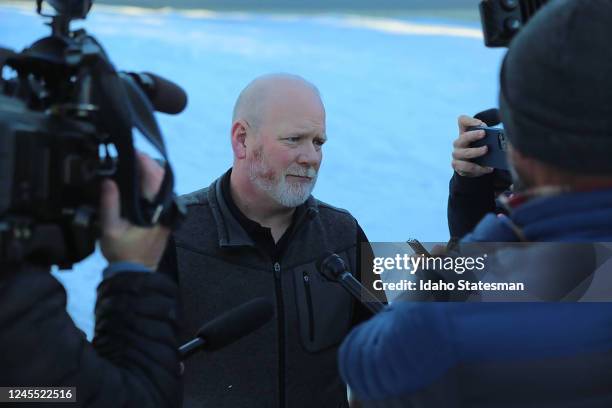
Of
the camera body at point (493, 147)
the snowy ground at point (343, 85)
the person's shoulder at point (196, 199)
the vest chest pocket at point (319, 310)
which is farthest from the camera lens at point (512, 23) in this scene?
the snowy ground at point (343, 85)

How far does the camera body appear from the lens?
54.5 inches

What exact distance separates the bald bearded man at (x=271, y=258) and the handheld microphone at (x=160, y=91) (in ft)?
1.91

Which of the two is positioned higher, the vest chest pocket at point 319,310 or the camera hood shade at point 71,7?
the camera hood shade at point 71,7

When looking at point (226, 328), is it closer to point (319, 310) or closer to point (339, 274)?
point (339, 274)

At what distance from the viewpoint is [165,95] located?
1009 millimetres

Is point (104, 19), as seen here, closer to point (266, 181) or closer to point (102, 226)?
point (266, 181)

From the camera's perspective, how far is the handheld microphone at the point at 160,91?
38.9 inches

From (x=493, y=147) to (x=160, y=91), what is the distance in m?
0.62

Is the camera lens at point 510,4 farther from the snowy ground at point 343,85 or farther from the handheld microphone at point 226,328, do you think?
the snowy ground at point 343,85

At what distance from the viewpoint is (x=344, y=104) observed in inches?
228

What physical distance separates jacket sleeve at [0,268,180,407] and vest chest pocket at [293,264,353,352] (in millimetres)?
642

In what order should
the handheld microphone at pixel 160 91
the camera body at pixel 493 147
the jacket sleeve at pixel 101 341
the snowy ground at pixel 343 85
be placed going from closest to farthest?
the jacket sleeve at pixel 101 341 → the handheld microphone at pixel 160 91 → the camera body at pixel 493 147 → the snowy ground at pixel 343 85

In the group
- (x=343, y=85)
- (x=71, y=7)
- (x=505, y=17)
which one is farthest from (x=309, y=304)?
(x=343, y=85)

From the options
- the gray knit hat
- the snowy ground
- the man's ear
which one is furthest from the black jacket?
the snowy ground
